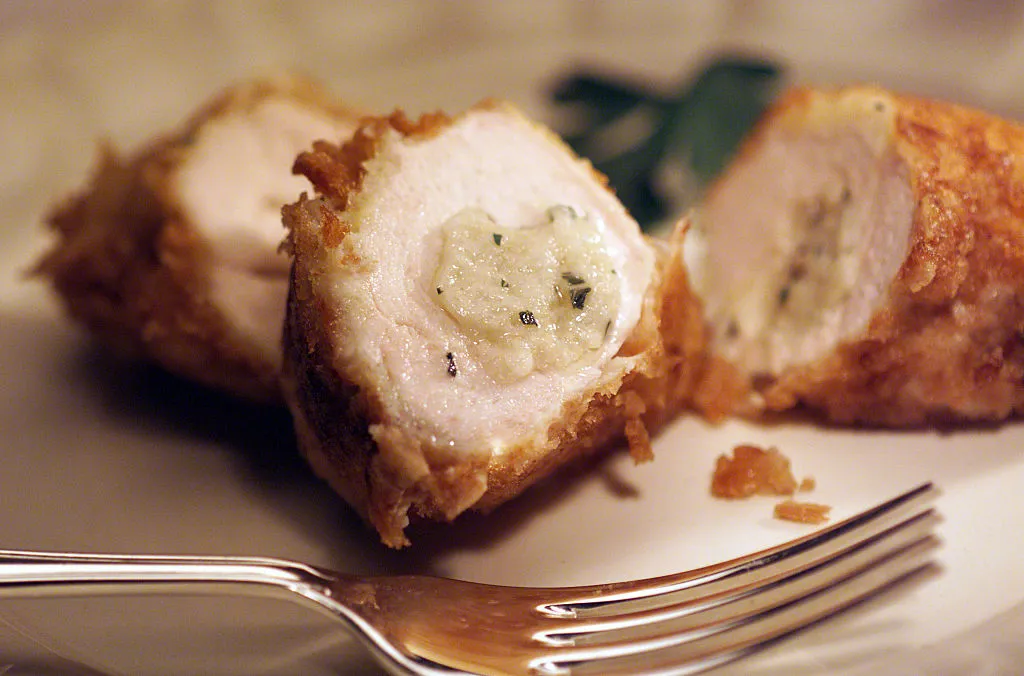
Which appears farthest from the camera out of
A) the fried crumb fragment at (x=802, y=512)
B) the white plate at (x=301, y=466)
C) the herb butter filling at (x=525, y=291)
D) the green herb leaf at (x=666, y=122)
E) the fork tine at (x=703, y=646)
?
the green herb leaf at (x=666, y=122)

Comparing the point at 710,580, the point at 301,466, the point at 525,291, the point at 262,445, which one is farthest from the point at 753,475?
the point at 262,445

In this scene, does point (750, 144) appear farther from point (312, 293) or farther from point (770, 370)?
point (312, 293)

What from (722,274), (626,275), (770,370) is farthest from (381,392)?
(722,274)

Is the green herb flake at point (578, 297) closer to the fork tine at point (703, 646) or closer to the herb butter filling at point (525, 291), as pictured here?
the herb butter filling at point (525, 291)

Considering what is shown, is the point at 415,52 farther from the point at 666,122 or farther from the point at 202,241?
the point at 202,241

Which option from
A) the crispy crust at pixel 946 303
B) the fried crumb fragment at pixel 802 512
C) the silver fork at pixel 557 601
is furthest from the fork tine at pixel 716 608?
the crispy crust at pixel 946 303

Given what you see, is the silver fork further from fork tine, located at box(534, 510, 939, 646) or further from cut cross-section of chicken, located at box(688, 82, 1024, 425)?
cut cross-section of chicken, located at box(688, 82, 1024, 425)
